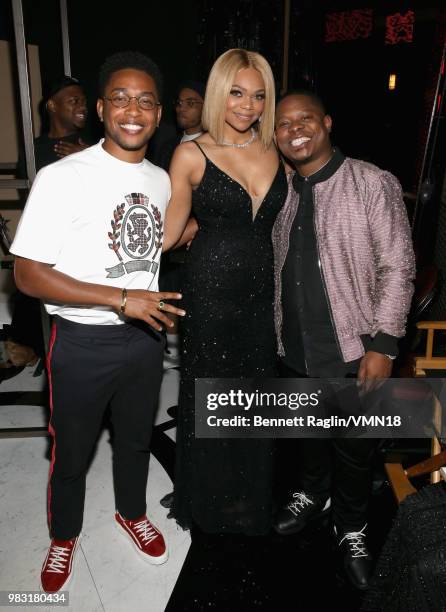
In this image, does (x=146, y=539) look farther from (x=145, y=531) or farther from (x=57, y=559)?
(x=57, y=559)

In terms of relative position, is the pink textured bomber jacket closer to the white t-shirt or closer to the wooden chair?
the wooden chair

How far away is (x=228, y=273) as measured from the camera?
6.55ft

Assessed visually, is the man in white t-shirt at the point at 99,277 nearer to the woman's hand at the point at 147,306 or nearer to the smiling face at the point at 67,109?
the woman's hand at the point at 147,306

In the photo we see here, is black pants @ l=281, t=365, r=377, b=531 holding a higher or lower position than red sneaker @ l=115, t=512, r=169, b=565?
higher

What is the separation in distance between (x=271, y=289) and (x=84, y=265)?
31.5 inches

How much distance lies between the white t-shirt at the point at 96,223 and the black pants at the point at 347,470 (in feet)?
2.94

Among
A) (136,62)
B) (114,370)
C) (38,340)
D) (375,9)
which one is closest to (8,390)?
(38,340)

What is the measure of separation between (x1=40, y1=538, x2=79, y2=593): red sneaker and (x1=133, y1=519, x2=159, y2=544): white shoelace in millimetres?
280

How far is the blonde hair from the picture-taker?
184 centimetres

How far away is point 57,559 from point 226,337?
115cm

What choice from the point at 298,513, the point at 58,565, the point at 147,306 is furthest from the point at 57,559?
the point at 147,306

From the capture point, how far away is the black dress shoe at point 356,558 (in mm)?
2057

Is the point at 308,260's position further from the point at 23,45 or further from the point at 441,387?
the point at 23,45

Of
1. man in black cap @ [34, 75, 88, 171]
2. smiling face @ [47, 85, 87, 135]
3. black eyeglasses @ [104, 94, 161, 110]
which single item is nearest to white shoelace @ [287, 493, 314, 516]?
black eyeglasses @ [104, 94, 161, 110]
